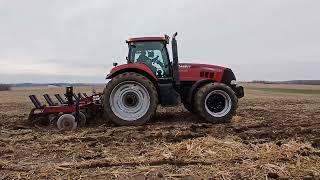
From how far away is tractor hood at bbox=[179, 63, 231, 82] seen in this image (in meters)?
13.6

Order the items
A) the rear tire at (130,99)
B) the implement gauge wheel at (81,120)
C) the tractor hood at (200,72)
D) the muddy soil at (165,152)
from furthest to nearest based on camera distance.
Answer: the tractor hood at (200,72)
the implement gauge wheel at (81,120)
the rear tire at (130,99)
the muddy soil at (165,152)

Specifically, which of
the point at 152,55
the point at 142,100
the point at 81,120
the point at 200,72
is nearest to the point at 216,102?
the point at 200,72

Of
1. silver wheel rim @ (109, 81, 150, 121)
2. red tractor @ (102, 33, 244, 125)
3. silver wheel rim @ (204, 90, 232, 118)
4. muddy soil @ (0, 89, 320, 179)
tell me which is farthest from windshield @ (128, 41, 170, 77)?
muddy soil @ (0, 89, 320, 179)

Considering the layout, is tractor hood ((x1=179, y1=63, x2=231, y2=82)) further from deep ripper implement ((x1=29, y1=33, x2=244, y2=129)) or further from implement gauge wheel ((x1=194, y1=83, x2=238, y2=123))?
implement gauge wheel ((x1=194, y1=83, x2=238, y2=123))

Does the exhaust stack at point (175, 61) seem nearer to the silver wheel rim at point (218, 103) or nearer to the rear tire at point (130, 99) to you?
the rear tire at point (130, 99)

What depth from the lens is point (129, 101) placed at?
13.0 metres

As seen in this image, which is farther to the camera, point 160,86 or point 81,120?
point 160,86

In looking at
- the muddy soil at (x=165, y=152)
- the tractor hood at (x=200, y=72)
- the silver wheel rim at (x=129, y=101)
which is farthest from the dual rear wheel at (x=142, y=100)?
the tractor hood at (x=200, y=72)

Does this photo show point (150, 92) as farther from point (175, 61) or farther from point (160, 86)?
point (175, 61)

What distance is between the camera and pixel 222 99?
1323 cm

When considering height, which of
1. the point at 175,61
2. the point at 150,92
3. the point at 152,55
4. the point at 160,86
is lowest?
the point at 150,92

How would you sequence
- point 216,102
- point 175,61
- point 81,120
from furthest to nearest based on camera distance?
point 175,61 < point 216,102 < point 81,120

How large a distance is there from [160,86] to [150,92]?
63 cm

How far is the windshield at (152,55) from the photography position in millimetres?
13438
